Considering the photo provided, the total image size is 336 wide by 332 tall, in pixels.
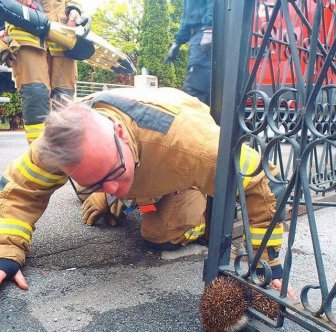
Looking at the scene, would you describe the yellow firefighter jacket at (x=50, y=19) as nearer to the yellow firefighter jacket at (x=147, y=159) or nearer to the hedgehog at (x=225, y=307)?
the yellow firefighter jacket at (x=147, y=159)

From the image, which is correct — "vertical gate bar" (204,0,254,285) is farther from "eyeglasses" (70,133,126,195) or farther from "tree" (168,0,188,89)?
"tree" (168,0,188,89)

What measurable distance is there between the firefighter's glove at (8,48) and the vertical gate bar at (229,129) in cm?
212

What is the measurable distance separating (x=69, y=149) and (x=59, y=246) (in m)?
0.93

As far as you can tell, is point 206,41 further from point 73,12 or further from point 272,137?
point 272,137

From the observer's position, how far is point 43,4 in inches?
138

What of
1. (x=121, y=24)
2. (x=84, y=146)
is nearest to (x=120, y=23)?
(x=121, y=24)

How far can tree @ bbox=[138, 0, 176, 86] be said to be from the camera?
16.7 metres

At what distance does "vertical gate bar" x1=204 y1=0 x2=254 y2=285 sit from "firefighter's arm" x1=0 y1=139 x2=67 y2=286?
2.31 ft

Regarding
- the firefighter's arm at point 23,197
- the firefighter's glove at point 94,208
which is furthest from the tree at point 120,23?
the firefighter's arm at point 23,197

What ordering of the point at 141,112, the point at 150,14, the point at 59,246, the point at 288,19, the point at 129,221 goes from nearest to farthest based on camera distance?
the point at 288,19 < the point at 141,112 < the point at 59,246 < the point at 129,221 < the point at 150,14

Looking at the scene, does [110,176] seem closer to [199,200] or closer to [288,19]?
[288,19]

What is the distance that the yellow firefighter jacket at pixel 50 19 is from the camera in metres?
3.08

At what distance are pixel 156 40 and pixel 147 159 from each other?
1609cm

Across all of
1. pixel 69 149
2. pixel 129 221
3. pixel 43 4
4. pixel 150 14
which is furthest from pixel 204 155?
pixel 150 14
